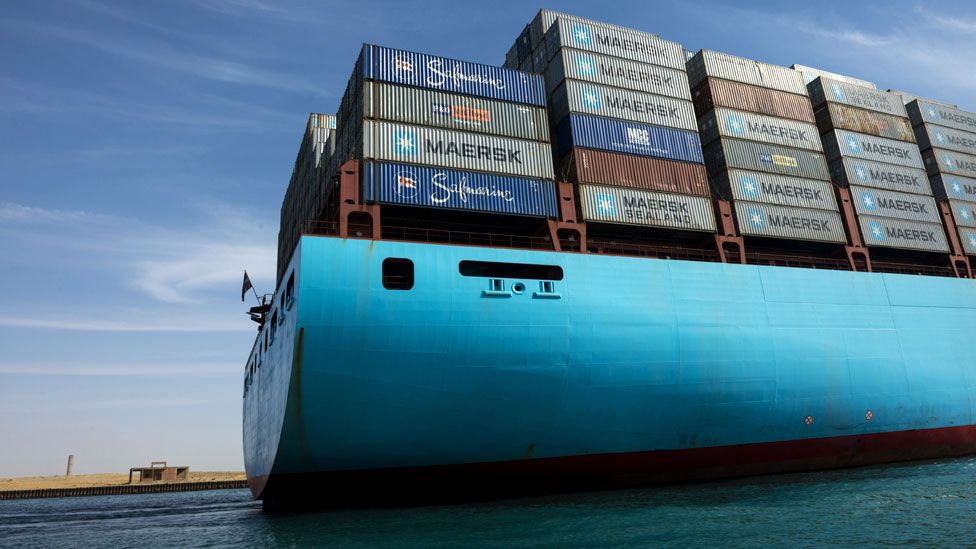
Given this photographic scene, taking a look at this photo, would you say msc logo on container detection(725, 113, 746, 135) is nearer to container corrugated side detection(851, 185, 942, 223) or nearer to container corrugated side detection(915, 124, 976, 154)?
container corrugated side detection(851, 185, 942, 223)

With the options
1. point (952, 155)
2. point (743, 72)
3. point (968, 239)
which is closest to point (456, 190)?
point (743, 72)

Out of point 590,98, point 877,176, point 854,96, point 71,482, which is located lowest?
point 71,482

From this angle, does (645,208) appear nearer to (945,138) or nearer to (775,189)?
(775,189)

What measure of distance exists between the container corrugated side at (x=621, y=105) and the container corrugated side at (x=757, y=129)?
1.79m

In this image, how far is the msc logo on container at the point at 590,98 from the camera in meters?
26.0

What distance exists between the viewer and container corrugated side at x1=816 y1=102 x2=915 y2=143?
32562 millimetres

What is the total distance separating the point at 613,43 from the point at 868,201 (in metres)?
15.7

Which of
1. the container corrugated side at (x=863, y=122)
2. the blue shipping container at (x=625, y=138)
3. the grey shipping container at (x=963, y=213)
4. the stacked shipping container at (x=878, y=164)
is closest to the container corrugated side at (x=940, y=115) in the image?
the stacked shipping container at (x=878, y=164)

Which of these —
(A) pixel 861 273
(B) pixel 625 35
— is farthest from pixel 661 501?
(B) pixel 625 35

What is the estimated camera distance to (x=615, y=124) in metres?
26.0

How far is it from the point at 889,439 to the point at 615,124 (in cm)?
1829

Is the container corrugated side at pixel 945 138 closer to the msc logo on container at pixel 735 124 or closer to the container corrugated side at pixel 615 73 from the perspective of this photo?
the msc logo on container at pixel 735 124

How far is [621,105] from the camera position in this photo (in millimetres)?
26594

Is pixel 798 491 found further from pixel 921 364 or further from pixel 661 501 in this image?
pixel 921 364
